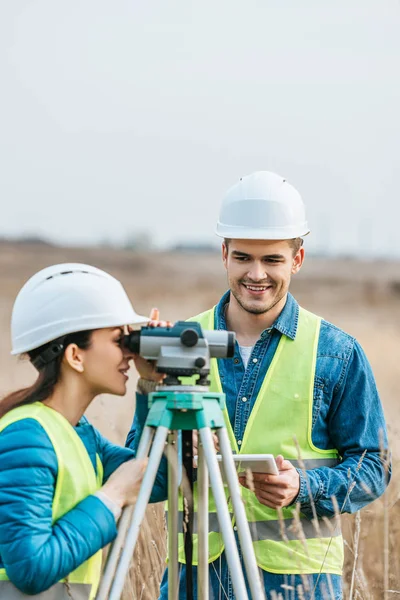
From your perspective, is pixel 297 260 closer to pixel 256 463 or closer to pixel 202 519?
pixel 256 463

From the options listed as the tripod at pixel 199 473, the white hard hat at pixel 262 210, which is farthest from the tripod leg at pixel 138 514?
the white hard hat at pixel 262 210

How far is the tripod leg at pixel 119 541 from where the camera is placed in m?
2.74

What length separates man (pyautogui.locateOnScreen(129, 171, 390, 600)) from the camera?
3477mm

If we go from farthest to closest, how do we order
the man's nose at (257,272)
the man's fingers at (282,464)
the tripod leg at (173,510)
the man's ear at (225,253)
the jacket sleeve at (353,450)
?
the man's ear at (225,253), the man's nose at (257,272), the jacket sleeve at (353,450), the man's fingers at (282,464), the tripod leg at (173,510)

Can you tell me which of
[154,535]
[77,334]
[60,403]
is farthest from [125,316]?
[154,535]

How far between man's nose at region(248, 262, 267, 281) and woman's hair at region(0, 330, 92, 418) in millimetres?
849

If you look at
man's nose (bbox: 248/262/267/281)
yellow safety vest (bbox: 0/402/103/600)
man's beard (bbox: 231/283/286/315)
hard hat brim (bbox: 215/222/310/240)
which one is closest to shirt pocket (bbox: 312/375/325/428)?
man's beard (bbox: 231/283/286/315)

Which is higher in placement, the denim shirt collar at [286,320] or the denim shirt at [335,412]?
the denim shirt collar at [286,320]

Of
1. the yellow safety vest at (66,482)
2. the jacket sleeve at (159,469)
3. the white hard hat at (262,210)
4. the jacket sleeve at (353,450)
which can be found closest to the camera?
the yellow safety vest at (66,482)

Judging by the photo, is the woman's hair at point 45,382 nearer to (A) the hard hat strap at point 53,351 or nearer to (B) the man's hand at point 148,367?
(A) the hard hat strap at point 53,351

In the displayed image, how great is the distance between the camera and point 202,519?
9.62 feet

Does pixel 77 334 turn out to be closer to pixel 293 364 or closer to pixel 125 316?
pixel 125 316

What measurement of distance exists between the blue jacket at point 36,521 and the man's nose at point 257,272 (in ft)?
3.76

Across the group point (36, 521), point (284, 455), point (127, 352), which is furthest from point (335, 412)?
point (36, 521)
